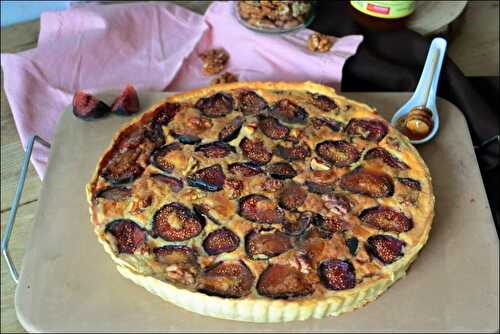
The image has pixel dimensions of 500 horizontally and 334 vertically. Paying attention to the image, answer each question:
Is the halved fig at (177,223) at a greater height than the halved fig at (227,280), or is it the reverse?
the halved fig at (177,223)

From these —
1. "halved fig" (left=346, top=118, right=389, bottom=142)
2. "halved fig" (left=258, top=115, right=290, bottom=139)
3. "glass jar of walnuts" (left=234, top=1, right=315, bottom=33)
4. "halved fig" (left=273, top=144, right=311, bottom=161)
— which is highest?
"glass jar of walnuts" (left=234, top=1, right=315, bottom=33)

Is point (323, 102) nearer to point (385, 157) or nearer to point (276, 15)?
point (385, 157)

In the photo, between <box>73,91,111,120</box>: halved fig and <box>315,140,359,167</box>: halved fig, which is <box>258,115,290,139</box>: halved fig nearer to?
<box>315,140,359,167</box>: halved fig

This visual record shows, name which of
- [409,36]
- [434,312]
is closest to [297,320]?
[434,312]

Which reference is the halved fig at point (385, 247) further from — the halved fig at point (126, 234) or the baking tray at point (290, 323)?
the halved fig at point (126, 234)

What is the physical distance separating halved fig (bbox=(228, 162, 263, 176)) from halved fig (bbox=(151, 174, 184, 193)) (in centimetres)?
13

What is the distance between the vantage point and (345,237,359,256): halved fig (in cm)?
136

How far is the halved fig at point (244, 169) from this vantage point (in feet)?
4.99

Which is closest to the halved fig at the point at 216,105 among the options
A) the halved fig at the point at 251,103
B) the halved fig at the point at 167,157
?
the halved fig at the point at 251,103

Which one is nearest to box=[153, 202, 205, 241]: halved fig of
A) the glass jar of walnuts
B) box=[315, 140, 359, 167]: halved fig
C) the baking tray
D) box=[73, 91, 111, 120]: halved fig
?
the baking tray

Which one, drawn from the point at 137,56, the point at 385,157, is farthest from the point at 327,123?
the point at 137,56

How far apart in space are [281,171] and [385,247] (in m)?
0.33

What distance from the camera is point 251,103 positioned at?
66.3 inches

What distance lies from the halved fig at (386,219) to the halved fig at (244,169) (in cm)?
29
